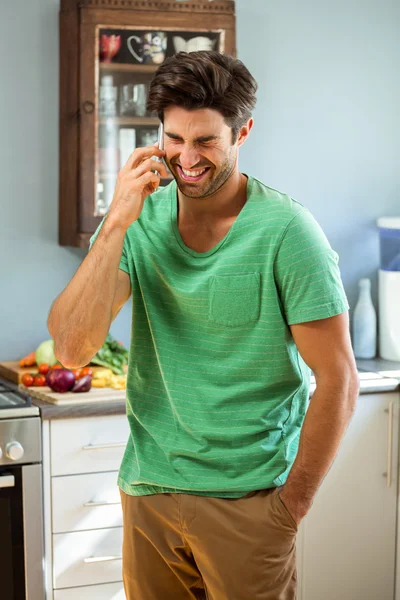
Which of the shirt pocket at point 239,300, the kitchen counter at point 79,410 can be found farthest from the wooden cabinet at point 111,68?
the shirt pocket at point 239,300

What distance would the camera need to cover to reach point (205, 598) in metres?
1.74

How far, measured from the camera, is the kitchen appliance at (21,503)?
2475mm

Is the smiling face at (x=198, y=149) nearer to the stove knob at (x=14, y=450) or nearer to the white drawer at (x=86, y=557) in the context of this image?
the stove knob at (x=14, y=450)

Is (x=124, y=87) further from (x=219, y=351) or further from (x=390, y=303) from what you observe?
(x=219, y=351)

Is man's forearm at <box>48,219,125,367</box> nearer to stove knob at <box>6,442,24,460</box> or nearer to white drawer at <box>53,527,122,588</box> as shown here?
stove knob at <box>6,442,24,460</box>

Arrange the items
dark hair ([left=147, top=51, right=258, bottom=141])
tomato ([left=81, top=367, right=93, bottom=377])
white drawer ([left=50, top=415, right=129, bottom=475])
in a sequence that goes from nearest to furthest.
Answer: dark hair ([left=147, top=51, right=258, bottom=141]), white drawer ([left=50, top=415, right=129, bottom=475]), tomato ([left=81, top=367, right=93, bottom=377])

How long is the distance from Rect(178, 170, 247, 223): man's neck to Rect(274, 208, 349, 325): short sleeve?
5.9 inches

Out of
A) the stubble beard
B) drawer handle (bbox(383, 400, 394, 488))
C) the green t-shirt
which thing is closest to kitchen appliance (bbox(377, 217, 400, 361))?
drawer handle (bbox(383, 400, 394, 488))

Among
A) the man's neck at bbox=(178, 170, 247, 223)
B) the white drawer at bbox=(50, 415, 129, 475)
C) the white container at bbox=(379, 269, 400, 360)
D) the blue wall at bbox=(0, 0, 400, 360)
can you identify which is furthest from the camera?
the white container at bbox=(379, 269, 400, 360)

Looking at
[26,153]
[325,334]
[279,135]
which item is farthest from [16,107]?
[325,334]

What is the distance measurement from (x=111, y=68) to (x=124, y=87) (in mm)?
73

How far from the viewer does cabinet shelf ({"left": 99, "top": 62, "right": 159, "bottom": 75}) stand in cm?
288

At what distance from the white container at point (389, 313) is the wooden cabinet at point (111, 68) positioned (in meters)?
0.98

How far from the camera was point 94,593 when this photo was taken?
266 centimetres
